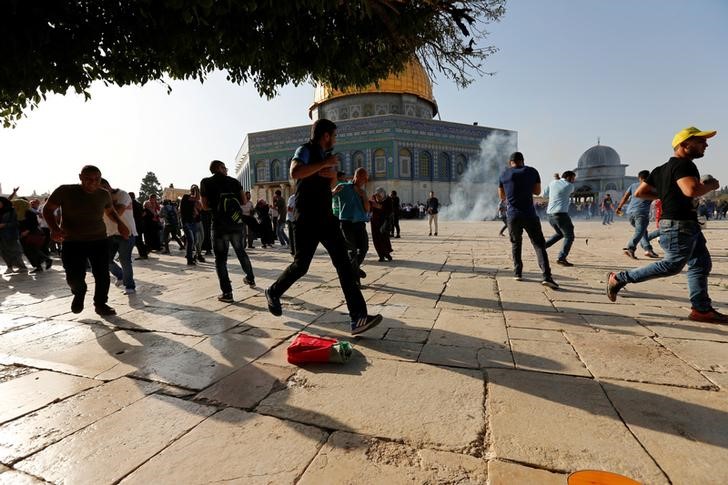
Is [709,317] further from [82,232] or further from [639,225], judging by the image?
[82,232]

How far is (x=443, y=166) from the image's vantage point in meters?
40.6

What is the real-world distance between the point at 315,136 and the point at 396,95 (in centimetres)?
3962

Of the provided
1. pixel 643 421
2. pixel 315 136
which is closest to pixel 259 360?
pixel 315 136

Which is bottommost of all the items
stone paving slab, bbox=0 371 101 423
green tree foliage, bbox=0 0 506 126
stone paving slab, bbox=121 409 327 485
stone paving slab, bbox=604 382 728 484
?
stone paving slab, bbox=604 382 728 484

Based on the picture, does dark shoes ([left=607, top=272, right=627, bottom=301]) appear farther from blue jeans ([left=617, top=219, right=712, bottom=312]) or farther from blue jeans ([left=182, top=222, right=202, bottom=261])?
blue jeans ([left=182, top=222, right=202, bottom=261])

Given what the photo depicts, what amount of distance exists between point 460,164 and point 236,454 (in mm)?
42479

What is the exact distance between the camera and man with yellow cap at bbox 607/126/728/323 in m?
2.97

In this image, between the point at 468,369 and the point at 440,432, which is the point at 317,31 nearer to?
the point at 468,369

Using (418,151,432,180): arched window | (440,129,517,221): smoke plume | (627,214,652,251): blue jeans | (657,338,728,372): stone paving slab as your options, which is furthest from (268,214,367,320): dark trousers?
(418,151,432,180): arched window

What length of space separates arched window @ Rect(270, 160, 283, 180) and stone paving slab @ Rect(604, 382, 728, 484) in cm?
4283

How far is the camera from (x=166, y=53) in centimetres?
359

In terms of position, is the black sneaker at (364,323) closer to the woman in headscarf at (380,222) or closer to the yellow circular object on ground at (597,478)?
the yellow circular object on ground at (597,478)

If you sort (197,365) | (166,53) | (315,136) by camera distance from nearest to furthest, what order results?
(197,365)
(315,136)
(166,53)

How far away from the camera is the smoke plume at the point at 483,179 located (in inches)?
1527
